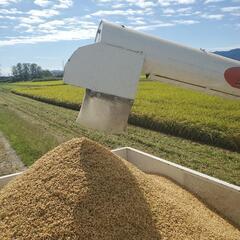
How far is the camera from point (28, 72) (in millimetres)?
97125

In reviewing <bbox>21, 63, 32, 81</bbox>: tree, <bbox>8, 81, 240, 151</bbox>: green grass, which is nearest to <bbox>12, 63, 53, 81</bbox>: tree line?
<bbox>21, 63, 32, 81</bbox>: tree

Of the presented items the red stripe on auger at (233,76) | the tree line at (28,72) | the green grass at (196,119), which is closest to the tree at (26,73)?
the tree line at (28,72)

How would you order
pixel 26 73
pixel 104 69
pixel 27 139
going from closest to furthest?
pixel 104 69
pixel 27 139
pixel 26 73

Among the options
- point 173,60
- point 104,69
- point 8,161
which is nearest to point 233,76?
point 173,60

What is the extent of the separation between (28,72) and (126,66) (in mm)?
98216

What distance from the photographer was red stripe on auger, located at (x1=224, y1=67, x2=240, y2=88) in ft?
8.89

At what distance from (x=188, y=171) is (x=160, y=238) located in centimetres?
119

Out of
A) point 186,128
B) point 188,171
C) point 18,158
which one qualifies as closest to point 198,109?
point 186,128

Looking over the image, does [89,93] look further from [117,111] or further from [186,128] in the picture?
[186,128]

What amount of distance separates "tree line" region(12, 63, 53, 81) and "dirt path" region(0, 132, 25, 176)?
81.2 meters

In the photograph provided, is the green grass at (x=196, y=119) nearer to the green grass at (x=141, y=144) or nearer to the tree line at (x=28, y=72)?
the green grass at (x=141, y=144)

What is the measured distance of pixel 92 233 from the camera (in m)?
2.47

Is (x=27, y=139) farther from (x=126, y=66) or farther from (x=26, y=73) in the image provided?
(x=26, y=73)

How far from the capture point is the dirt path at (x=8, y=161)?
7.32m
